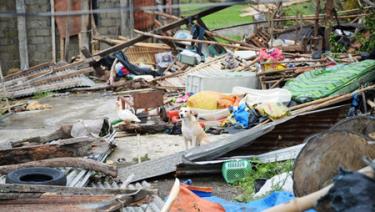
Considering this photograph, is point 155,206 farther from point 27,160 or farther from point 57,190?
point 27,160

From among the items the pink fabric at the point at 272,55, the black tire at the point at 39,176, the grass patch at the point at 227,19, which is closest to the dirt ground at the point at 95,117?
the black tire at the point at 39,176

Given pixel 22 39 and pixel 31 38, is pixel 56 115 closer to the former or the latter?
pixel 22 39

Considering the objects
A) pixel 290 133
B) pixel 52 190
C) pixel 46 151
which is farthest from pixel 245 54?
pixel 52 190

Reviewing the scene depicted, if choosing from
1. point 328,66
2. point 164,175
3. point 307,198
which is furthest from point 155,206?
point 328,66

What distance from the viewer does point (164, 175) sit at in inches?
314

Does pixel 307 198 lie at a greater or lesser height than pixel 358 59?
greater

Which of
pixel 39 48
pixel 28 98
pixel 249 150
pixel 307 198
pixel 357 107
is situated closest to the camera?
pixel 307 198

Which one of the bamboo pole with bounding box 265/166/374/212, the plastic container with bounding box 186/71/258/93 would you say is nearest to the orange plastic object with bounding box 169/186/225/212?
the bamboo pole with bounding box 265/166/374/212

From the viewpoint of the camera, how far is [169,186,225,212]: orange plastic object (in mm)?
5359

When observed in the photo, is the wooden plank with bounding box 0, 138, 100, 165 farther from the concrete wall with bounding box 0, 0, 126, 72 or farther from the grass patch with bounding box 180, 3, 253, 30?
the grass patch with bounding box 180, 3, 253, 30

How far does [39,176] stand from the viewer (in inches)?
271

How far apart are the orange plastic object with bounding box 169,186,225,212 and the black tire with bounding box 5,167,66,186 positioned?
178 cm

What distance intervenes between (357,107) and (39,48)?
12.0 meters

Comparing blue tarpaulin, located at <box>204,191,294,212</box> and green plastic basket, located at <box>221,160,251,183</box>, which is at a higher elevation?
blue tarpaulin, located at <box>204,191,294,212</box>
